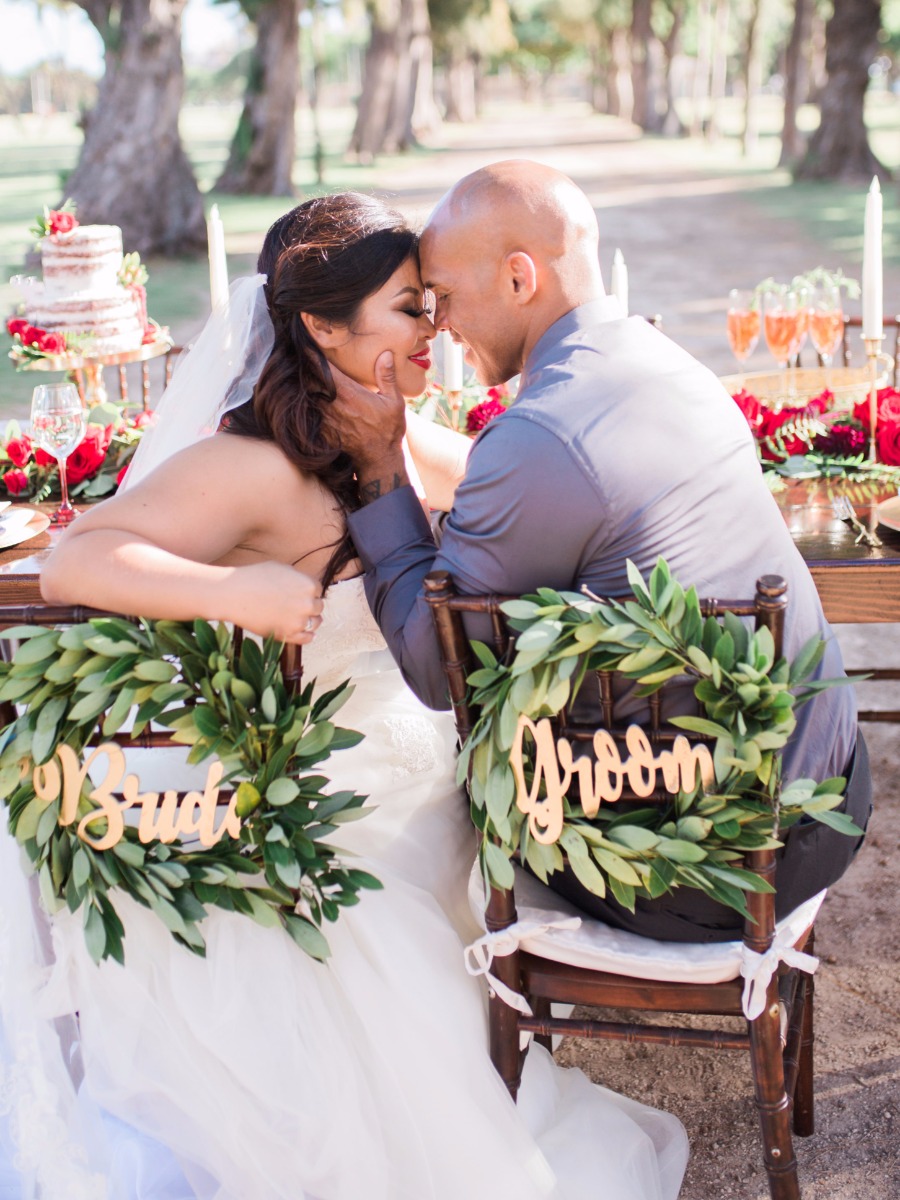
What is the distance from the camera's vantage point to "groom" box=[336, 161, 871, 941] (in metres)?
1.99

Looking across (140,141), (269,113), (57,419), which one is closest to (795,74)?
(269,113)

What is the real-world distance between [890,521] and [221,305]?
4.99ft

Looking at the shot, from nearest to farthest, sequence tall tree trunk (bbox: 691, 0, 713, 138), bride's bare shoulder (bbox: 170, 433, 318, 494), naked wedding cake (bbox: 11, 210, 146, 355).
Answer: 1. bride's bare shoulder (bbox: 170, 433, 318, 494)
2. naked wedding cake (bbox: 11, 210, 146, 355)
3. tall tree trunk (bbox: 691, 0, 713, 138)

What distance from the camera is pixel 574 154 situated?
35.8 m

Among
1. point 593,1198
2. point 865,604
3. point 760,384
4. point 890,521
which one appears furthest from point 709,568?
point 760,384

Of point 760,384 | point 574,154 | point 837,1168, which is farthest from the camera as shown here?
point 574,154

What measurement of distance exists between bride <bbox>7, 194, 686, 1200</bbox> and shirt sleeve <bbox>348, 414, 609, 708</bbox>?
173mm

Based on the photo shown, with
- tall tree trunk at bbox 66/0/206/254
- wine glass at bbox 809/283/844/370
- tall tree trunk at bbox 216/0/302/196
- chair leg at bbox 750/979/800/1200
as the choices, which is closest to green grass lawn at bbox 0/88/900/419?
tall tree trunk at bbox 216/0/302/196

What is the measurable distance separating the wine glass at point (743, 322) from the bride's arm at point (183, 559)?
2.15m

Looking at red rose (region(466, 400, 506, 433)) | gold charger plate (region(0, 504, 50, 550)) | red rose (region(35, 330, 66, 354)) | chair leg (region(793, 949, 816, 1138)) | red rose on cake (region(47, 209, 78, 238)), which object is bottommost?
chair leg (region(793, 949, 816, 1138))

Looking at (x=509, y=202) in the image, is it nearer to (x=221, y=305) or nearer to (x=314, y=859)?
(x=221, y=305)

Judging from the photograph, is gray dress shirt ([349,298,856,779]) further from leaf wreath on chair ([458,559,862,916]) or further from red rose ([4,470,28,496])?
red rose ([4,470,28,496])

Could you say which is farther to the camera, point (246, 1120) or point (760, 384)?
point (760, 384)

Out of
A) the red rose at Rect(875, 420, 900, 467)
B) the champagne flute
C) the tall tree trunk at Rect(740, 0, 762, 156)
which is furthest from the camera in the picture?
the tall tree trunk at Rect(740, 0, 762, 156)
